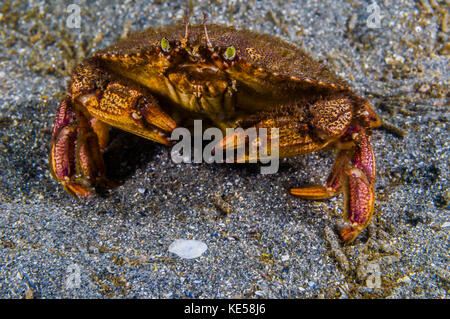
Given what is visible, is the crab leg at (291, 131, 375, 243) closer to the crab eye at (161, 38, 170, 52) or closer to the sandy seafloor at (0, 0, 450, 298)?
the sandy seafloor at (0, 0, 450, 298)

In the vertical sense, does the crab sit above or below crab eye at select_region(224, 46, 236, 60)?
below

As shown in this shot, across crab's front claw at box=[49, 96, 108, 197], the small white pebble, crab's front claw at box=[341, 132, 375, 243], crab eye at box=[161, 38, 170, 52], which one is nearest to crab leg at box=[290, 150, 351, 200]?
crab's front claw at box=[341, 132, 375, 243]

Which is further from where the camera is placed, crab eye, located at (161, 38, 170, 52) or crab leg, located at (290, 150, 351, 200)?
crab leg, located at (290, 150, 351, 200)

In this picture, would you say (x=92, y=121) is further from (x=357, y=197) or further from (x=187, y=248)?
(x=357, y=197)

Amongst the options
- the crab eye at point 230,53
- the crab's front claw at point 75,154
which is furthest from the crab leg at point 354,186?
the crab's front claw at point 75,154

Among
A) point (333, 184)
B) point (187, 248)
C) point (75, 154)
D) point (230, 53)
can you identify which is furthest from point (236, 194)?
point (75, 154)

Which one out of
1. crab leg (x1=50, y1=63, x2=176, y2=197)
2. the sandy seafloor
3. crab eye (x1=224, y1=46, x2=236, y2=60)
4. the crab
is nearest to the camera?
the sandy seafloor

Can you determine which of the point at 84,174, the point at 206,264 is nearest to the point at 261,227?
the point at 206,264
